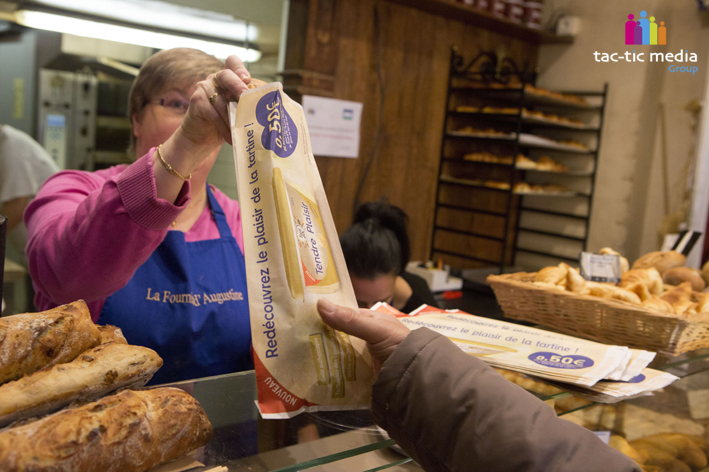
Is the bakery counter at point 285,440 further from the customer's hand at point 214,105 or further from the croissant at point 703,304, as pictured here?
the croissant at point 703,304

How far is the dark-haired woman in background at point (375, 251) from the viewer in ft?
6.98

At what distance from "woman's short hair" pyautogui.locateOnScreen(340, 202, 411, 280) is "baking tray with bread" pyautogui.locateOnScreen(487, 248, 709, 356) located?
755 mm

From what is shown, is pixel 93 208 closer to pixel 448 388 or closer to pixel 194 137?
pixel 194 137

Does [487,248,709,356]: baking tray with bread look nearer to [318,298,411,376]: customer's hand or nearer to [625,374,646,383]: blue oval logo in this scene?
[625,374,646,383]: blue oval logo

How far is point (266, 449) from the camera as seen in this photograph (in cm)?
68

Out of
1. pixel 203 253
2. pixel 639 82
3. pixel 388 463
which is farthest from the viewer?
pixel 639 82

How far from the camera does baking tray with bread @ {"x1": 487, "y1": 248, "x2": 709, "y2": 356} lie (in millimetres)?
1164

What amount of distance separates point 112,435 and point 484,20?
4.03 metres

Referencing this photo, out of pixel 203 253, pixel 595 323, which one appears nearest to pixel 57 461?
pixel 203 253

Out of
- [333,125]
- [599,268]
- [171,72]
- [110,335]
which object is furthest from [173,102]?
[333,125]

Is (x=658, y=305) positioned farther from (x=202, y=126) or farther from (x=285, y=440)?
(x=202, y=126)

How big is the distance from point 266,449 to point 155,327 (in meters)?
0.66

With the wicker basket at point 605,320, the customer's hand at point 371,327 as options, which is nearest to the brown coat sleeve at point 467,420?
the customer's hand at point 371,327

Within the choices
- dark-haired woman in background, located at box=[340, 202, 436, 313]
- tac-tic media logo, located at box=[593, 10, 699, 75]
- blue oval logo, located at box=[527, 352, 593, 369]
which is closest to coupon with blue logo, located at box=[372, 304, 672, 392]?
blue oval logo, located at box=[527, 352, 593, 369]
